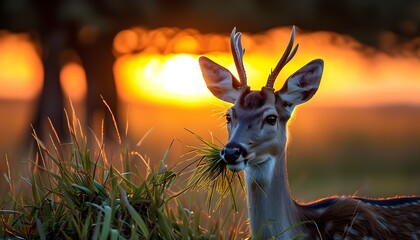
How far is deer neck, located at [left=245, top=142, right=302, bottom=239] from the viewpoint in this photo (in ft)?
21.6

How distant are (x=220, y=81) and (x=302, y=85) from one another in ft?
2.12

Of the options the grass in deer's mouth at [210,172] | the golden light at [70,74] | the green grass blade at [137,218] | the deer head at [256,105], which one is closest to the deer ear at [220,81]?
the deer head at [256,105]

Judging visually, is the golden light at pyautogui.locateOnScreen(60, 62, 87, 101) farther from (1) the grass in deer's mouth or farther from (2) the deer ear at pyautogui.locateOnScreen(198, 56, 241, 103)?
(1) the grass in deer's mouth

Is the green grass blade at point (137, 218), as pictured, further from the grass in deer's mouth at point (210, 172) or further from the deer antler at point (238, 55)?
the deer antler at point (238, 55)

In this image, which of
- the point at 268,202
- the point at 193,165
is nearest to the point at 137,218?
the point at 268,202

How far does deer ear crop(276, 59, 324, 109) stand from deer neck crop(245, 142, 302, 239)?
53cm

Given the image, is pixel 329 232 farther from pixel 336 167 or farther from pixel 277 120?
pixel 336 167

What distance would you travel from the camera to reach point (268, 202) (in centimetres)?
665

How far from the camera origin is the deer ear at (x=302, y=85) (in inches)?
276

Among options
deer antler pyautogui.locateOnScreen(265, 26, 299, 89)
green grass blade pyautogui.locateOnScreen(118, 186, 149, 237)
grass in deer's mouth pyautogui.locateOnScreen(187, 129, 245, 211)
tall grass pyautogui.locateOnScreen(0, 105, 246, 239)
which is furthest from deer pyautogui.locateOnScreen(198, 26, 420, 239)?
green grass blade pyautogui.locateOnScreen(118, 186, 149, 237)

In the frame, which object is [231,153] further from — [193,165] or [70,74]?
[70,74]

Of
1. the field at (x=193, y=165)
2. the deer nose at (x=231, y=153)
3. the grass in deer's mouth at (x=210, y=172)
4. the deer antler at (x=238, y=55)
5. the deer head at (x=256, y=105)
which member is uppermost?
the deer antler at (x=238, y=55)

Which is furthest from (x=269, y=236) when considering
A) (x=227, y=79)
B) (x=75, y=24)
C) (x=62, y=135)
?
(x=75, y=24)

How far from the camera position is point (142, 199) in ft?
20.5
